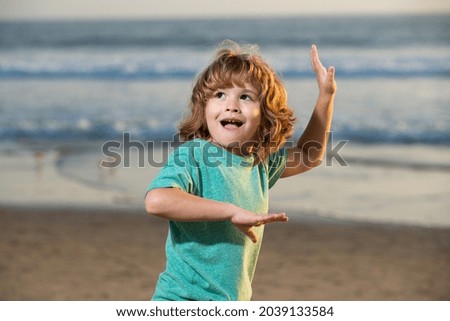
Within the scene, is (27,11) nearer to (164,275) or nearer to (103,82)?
(103,82)

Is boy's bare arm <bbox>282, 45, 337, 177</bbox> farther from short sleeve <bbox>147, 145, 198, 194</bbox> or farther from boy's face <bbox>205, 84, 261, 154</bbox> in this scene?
short sleeve <bbox>147, 145, 198, 194</bbox>

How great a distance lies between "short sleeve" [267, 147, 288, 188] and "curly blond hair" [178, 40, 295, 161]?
2cm

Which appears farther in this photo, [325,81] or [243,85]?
[325,81]

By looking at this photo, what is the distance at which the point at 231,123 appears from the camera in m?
1.71

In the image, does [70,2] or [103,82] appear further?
[70,2]

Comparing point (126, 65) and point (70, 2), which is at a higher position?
point (70, 2)

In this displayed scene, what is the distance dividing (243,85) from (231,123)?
0.07 meters

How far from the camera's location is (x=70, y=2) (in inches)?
398

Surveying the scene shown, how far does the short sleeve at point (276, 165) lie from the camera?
177 centimetres

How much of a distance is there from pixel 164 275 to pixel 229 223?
148 millimetres

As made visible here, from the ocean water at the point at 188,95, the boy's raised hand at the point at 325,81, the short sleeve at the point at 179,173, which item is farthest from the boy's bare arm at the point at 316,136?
the ocean water at the point at 188,95

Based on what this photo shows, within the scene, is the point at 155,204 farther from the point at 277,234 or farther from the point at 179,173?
the point at 277,234

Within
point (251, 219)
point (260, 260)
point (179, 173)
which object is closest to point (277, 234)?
point (260, 260)
